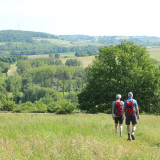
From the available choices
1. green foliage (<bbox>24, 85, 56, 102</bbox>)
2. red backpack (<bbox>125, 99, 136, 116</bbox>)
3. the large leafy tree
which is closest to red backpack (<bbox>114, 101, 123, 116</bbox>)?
red backpack (<bbox>125, 99, 136, 116</bbox>)

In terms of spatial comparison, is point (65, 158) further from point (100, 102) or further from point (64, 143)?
point (100, 102)

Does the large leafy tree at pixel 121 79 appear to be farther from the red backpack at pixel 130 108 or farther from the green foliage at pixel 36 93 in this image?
the green foliage at pixel 36 93

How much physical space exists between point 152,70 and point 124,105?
24.9 meters

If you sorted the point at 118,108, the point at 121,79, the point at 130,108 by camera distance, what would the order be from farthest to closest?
the point at 121,79, the point at 118,108, the point at 130,108

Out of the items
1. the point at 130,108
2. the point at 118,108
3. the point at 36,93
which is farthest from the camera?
the point at 36,93

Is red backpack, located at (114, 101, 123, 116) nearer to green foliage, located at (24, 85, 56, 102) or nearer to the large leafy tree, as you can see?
the large leafy tree

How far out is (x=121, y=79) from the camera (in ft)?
111

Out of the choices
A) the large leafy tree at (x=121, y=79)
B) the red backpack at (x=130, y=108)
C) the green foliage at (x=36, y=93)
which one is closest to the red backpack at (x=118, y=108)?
the red backpack at (x=130, y=108)

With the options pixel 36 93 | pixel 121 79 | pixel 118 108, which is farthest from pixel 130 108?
pixel 36 93

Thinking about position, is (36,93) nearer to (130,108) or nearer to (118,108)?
(118,108)

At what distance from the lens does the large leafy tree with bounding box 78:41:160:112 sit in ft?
110

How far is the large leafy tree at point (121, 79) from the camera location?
1321 inches

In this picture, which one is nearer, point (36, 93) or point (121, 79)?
point (121, 79)

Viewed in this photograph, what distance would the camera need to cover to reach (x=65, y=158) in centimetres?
548
